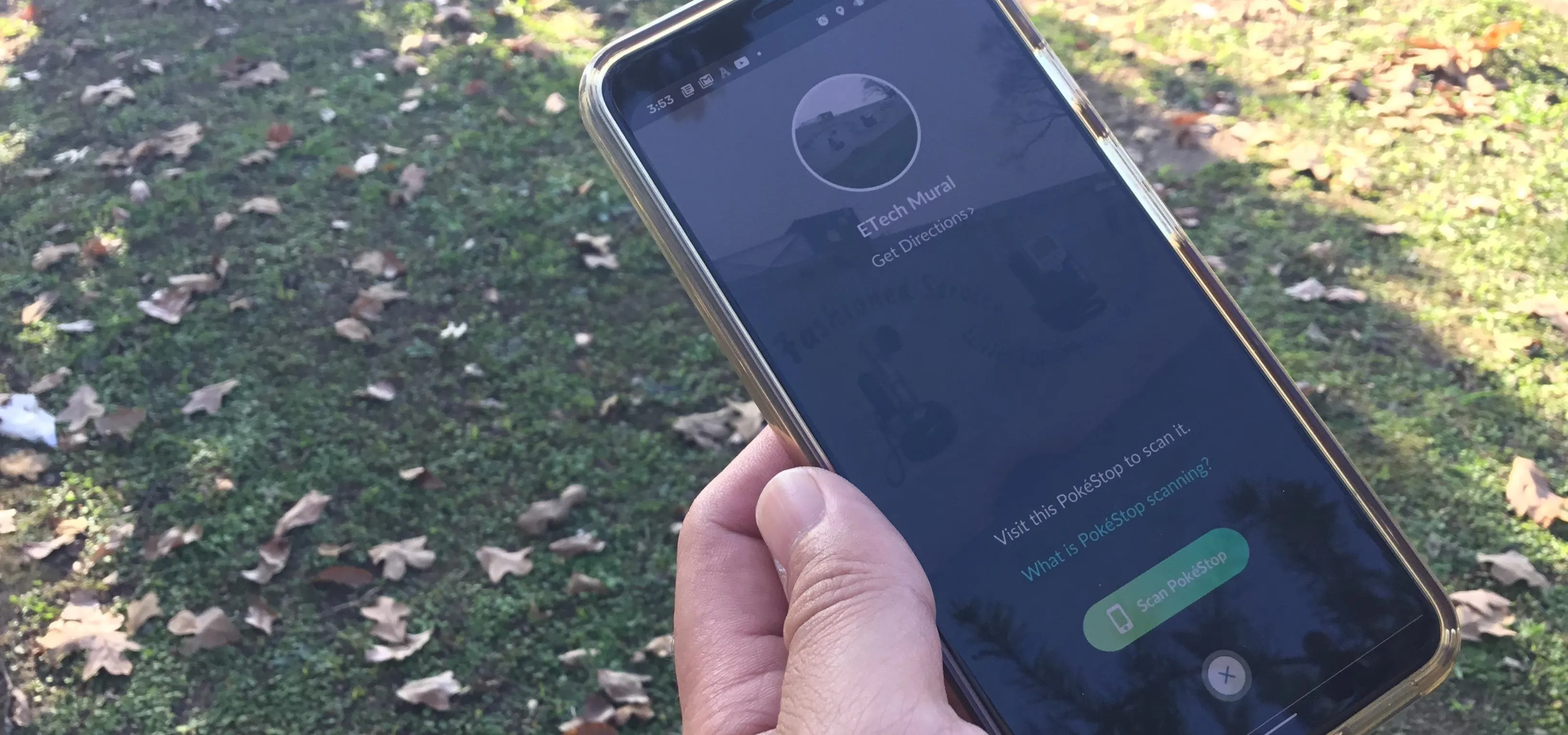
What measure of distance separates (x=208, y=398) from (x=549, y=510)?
5.25ft

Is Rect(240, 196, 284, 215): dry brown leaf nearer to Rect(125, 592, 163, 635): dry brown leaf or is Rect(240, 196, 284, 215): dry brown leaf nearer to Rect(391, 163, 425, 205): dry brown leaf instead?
Rect(391, 163, 425, 205): dry brown leaf

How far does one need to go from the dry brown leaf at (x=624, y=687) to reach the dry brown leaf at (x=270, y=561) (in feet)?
4.23

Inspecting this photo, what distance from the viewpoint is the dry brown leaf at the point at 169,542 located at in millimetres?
3760

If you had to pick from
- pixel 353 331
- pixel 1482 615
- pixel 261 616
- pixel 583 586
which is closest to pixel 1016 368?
pixel 583 586

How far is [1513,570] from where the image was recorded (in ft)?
11.0

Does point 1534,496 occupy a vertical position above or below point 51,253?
below

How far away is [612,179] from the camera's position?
513 cm

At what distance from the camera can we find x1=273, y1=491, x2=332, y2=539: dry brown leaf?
381cm

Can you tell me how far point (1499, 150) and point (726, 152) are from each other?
4.30 meters

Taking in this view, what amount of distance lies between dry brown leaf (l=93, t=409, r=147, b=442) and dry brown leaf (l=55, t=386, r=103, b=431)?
3 cm

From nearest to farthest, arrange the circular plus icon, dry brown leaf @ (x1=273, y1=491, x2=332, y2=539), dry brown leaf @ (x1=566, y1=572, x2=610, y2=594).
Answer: the circular plus icon
dry brown leaf @ (x1=566, y1=572, x2=610, y2=594)
dry brown leaf @ (x1=273, y1=491, x2=332, y2=539)

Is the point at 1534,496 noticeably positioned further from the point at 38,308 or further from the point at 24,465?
the point at 38,308

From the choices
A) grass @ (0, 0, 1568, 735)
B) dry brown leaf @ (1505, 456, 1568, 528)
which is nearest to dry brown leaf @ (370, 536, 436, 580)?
grass @ (0, 0, 1568, 735)

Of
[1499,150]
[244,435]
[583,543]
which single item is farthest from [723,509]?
[1499,150]
